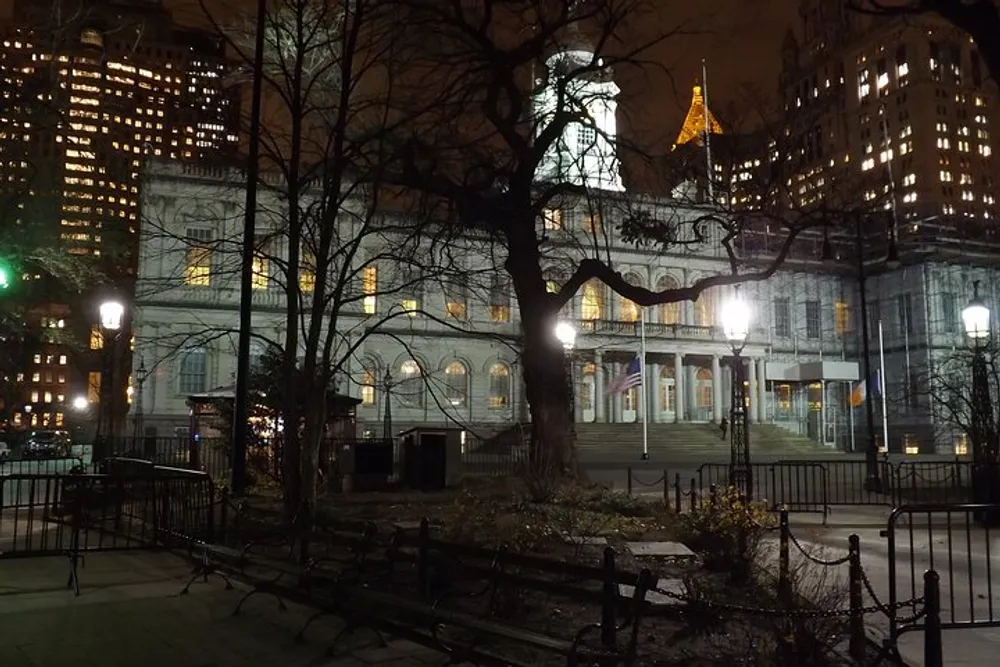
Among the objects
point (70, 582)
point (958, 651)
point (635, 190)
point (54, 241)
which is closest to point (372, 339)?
point (54, 241)

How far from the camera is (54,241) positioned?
24.8 metres

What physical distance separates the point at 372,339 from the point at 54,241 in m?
34.6

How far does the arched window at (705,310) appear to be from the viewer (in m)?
69.2

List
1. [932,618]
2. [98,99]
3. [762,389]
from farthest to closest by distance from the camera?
[762,389] < [98,99] < [932,618]

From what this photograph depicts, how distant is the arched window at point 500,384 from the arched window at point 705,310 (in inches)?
659

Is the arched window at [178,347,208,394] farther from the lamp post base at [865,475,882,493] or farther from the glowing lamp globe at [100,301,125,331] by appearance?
the lamp post base at [865,475,882,493]

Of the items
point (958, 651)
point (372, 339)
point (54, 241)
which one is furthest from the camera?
point (372, 339)

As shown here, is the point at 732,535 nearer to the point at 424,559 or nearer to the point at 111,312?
the point at 424,559

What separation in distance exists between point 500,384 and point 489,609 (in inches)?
2195

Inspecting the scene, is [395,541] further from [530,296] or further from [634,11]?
[634,11]

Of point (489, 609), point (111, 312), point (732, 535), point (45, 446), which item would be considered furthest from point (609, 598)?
point (45, 446)

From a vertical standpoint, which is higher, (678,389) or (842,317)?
(842,317)

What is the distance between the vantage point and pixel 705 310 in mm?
69875

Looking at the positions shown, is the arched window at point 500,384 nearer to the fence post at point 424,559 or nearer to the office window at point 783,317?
the office window at point 783,317
